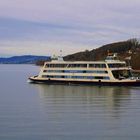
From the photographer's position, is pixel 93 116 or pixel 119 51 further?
pixel 119 51

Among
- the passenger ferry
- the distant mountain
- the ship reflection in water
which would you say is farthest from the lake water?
the distant mountain

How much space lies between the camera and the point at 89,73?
223 ft

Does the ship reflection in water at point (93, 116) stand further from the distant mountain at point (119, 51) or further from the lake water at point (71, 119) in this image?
the distant mountain at point (119, 51)

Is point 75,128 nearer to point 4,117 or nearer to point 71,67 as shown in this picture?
point 4,117

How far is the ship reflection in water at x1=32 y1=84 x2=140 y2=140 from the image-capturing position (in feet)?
89.5

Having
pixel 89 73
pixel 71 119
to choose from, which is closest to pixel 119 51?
pixel 89 73

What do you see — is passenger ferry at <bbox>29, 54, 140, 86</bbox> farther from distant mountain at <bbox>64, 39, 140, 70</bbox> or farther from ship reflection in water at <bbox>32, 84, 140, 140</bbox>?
distant mountain at <bbox>64, 39, 140, 70</bbox>

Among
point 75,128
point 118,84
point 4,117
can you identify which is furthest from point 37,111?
point 118,84

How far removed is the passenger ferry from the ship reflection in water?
16001mm

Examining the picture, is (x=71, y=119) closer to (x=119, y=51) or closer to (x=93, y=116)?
(x=93, y=116)

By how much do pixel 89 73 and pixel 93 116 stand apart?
34.4m

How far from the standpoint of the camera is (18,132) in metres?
27.1

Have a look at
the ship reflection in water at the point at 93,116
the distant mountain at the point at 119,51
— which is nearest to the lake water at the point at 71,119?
the ship reflection in water at the point at 93,116

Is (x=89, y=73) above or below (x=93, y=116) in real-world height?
above
